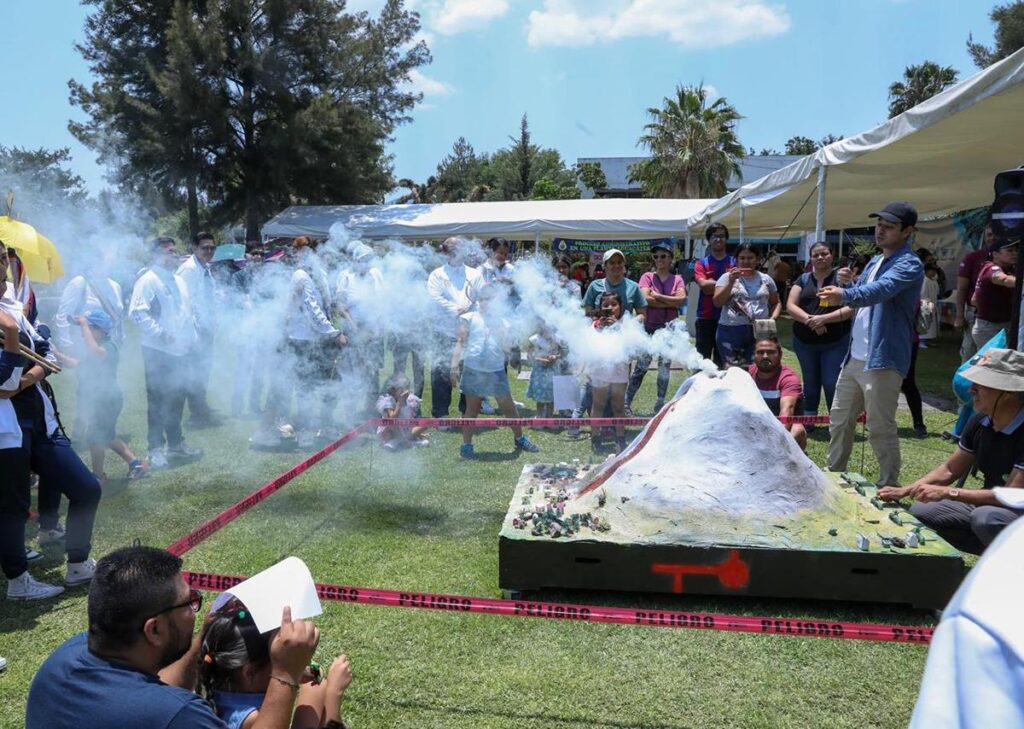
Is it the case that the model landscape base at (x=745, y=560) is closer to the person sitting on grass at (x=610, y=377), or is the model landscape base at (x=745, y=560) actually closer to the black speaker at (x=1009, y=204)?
the black speaker at (x=1009, y=204)

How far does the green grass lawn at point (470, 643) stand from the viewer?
129 inches

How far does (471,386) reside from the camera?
7.63 meters

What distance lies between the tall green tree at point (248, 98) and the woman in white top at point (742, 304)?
1955 cm

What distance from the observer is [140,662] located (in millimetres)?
2027

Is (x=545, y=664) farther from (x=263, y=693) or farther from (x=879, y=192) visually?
(x=879, y=192)

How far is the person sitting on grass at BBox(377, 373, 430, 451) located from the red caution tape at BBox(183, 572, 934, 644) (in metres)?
4.33

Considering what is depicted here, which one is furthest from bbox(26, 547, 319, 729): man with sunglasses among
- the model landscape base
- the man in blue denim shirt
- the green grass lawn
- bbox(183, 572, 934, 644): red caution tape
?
the man in blue denim shirt

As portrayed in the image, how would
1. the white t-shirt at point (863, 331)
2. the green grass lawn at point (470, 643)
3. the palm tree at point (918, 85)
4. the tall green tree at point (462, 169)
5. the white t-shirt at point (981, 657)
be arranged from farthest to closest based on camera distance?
the tall green tree at point (462, 169) < the palm tree at point (918, 85) < the white t-shirt at point (863, 331) < the green grass lawn at point (470, 643) < the white t-shirt at point (981, 657)

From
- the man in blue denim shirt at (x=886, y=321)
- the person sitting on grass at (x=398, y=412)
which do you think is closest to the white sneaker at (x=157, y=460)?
the person sitting on grass at (x=398, y=412)

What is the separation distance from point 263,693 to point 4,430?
2.73 meters

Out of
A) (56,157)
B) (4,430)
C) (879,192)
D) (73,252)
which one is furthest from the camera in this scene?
(56,157)

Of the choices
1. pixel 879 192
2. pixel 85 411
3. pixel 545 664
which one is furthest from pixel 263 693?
pixel 879 192

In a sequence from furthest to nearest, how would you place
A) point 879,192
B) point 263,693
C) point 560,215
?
point 560,215 < point 879,192 < point 263,693

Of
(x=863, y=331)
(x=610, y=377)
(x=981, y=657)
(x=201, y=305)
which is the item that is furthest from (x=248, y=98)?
(x=981, y=657)
